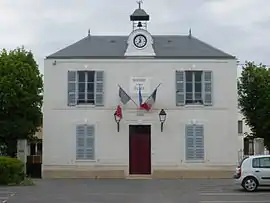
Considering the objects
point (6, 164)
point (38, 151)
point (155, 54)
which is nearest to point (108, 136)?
point (155, 54)

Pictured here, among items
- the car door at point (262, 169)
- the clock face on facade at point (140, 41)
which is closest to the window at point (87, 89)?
the clock face on facade at point (140, 41)

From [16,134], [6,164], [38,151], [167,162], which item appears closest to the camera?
[6,164]

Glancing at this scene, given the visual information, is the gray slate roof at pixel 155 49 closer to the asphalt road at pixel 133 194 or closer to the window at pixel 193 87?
the window at pixel 193 87

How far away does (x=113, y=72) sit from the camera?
35.3 meters

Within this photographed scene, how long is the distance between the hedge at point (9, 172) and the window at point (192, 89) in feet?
32.8

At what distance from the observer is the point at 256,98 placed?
130 ft

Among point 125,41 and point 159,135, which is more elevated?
point 125,41

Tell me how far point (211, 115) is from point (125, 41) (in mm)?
6784

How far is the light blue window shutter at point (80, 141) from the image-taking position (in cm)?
3500

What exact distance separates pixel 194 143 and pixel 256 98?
673cm

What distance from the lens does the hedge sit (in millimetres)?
28891

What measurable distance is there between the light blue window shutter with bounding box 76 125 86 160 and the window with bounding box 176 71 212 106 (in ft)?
17.6

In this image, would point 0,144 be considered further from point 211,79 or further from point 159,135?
point 211,79

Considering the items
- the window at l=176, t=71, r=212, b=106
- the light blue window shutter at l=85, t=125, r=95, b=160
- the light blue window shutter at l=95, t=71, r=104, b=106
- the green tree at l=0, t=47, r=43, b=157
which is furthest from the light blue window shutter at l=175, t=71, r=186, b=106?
the green tree at l=0, t=47, r=43, b=157
